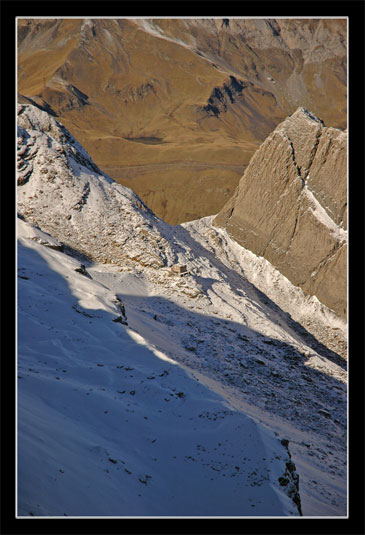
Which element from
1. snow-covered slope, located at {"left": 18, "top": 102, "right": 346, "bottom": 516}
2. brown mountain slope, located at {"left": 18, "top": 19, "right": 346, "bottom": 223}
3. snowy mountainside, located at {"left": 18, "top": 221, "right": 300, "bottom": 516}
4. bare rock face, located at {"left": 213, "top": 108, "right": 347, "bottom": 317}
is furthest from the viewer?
brown mountain slope, located at {"left": 18, "top": 19, "right": 346, "bottom": 223}

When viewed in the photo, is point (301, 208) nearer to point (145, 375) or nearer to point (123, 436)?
point (145, 375)

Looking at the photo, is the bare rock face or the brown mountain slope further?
the brown mountain slope

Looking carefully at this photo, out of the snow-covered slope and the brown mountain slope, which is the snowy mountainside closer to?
the snow-covered slope

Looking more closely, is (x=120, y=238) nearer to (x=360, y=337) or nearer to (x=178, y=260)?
(x=178, y=260)

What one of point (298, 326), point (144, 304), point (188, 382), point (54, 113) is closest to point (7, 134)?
point (188, 382)

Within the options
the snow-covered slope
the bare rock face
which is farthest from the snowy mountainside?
the bare rock face

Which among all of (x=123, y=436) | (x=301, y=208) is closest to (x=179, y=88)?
(x=301, y=208)

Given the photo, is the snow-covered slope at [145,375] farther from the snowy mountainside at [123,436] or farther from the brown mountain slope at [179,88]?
the brown mountain slope at [179,88]
